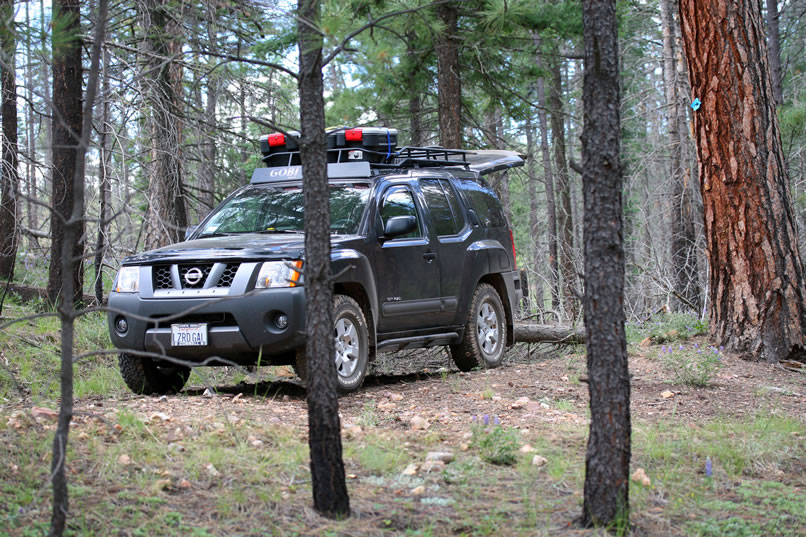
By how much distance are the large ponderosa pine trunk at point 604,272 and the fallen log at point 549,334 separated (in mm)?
6634

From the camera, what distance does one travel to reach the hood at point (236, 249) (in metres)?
6.70

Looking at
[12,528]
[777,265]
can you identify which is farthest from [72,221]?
[777,265]

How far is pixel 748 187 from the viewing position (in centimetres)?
818

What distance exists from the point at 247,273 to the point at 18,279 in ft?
32.8

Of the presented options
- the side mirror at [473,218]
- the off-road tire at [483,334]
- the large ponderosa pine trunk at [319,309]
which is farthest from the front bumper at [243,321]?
the side mirror at [473,218]

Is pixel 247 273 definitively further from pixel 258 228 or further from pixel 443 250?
pixel 443 250

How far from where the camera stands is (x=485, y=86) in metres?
15.0

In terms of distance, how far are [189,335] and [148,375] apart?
0.91 metres

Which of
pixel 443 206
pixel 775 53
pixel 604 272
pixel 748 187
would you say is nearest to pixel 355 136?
pixel 443 206

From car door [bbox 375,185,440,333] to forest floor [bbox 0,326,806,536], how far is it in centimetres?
95

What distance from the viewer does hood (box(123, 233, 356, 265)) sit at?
6703mm

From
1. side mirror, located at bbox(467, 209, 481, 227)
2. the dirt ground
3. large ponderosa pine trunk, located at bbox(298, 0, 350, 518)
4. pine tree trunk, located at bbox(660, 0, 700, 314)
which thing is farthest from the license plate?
pine tree trunk, located at bbox(660, 0, 700, 314)

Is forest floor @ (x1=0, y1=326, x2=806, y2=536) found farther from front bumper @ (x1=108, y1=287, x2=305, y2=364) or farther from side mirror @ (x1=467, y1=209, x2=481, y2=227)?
side mirror @ (x1=467, y1=209, x2=481, y2=227)

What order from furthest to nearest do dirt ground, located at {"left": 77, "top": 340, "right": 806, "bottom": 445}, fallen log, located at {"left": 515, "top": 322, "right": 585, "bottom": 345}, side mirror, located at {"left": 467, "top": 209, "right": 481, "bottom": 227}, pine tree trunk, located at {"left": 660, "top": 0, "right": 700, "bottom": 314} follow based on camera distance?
pine tree trunk, located at {"left": 660, "top": 0, "right": 700, "bottom": 314}
fallen log, located at {"left": 515, "top": 322, "right": 585, "bottom": 345}
side mirror, located at {"left": 467, "top": 209, "right": 481, "bottom": 227}
dirt ground, located at {"left": 77, "top": 340, "right": 806, "bottom": 445}
